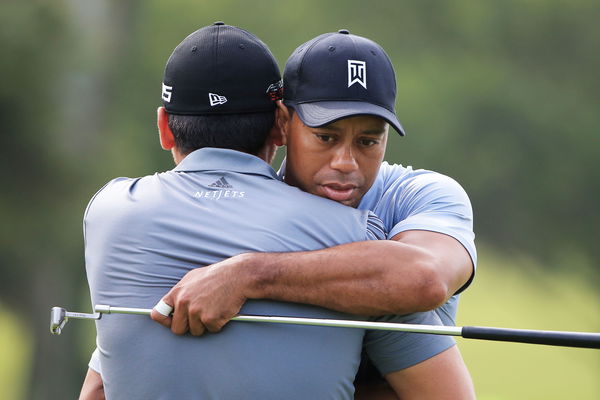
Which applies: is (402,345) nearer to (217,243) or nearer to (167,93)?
(217,243)

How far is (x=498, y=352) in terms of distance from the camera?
44.7ft

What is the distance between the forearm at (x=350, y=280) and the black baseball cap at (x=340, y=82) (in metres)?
0.46

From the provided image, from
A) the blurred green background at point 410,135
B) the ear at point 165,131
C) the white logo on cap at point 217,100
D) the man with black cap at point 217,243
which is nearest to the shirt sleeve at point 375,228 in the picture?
the man with black cap at point 217,243

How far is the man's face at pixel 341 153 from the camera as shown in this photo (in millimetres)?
3006

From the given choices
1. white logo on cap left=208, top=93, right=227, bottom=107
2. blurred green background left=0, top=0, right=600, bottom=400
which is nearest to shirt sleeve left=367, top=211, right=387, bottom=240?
white logo on cap left=208, top=93, right=227, bottom=107

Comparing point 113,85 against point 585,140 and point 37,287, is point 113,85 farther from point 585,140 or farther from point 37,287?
point 585,140

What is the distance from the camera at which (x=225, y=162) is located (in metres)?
2.81

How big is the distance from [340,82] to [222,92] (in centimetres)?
30

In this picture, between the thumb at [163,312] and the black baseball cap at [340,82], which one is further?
the black baseball cap at [340,82]

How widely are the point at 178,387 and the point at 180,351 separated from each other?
3.2 inches

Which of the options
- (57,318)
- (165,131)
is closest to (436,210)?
(165,131)

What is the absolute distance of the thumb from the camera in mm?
2600

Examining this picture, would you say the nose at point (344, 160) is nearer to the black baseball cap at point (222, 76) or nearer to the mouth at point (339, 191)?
the mouth at point (339, 191)

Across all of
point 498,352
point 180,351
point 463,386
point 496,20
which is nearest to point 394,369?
point 463,386
